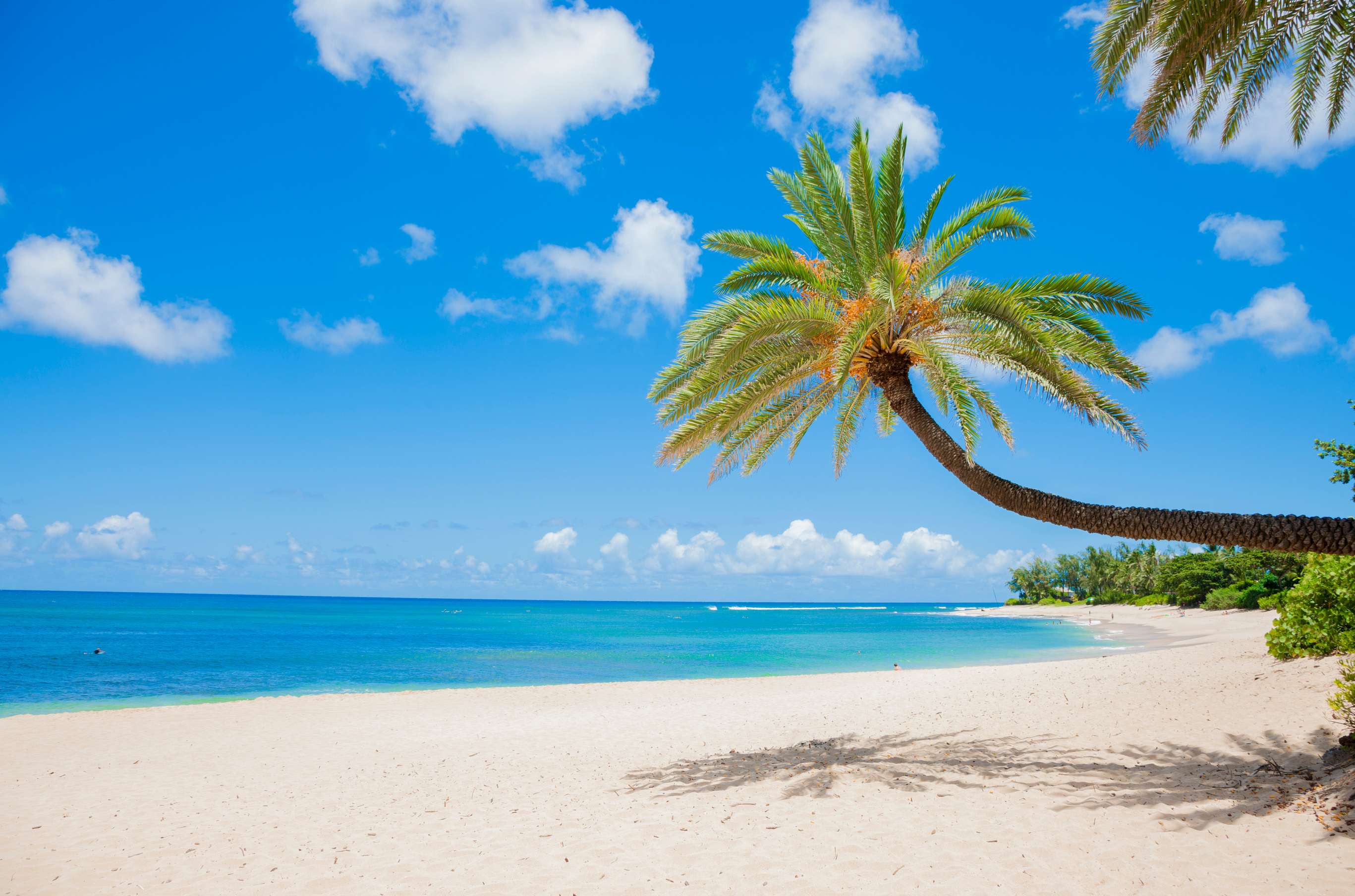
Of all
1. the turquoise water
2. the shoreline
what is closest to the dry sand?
the shoreline

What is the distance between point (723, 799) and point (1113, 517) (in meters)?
5.25

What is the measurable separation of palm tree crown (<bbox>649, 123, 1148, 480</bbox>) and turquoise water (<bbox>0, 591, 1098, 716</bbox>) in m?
20.6

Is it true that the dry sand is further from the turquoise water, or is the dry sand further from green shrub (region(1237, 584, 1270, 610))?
green shrub (region(1237, 584, 1270, 610))

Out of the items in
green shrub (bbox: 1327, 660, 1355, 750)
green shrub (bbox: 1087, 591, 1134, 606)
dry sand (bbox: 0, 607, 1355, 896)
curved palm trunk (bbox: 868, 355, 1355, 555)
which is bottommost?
green shrub (bbox: 1087, 591, 1134, 606)

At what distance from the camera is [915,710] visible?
14.2 m

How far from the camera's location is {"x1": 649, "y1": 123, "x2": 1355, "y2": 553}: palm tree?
8.37m

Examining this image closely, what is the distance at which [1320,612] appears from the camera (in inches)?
477

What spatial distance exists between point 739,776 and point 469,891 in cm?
421

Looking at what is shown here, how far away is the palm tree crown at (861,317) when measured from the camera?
27.9ft

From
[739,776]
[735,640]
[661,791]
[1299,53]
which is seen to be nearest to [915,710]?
[739,776]

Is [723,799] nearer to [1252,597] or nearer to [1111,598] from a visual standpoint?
[1252,597]

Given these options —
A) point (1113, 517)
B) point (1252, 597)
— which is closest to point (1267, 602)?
point (1252, 597)

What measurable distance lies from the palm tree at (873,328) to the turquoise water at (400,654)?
67.1 feet

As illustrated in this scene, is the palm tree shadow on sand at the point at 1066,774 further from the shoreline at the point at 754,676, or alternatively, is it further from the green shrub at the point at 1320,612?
Answer: the shoreline at the point at 754,676
